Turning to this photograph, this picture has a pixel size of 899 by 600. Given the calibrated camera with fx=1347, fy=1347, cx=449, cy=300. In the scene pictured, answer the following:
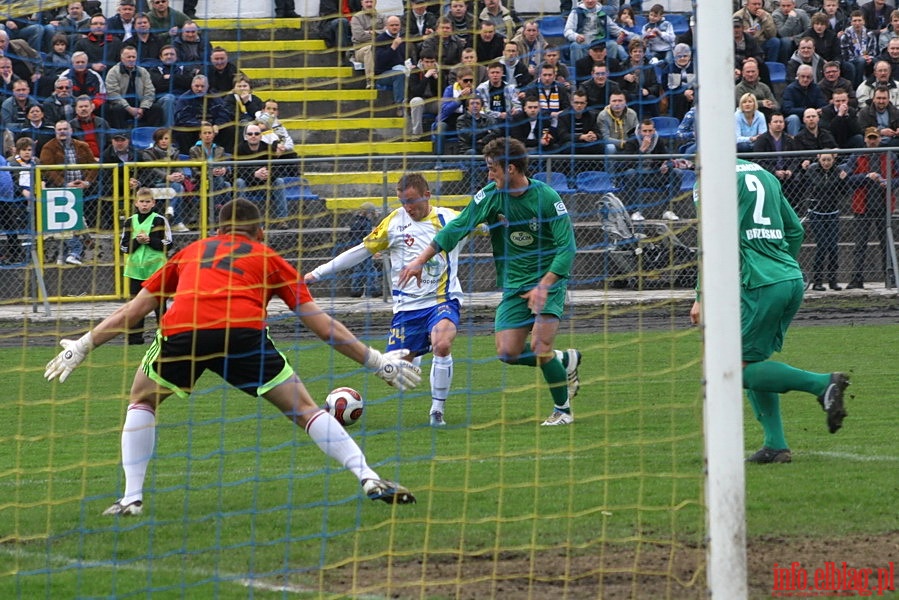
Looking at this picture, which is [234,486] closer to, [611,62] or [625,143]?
[611,62]

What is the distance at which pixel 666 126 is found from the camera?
12.6 meters

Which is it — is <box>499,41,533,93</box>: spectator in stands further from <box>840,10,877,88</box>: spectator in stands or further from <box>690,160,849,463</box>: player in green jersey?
<box>840,10,877,88</box>: spectator in stands

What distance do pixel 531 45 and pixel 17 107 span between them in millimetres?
3760

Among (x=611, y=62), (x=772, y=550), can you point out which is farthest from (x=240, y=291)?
(x=611, y=62)

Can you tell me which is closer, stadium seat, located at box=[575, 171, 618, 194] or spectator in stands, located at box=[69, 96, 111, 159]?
spectator in stands, located at box=[69, 96, 111, 159]

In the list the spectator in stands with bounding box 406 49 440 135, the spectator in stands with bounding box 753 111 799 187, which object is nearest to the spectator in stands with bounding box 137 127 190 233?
the spectator in stands with bounding box 406 49 440 135

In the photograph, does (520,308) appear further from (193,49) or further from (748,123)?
(748,123)

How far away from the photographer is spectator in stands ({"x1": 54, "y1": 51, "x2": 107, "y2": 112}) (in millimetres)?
9266

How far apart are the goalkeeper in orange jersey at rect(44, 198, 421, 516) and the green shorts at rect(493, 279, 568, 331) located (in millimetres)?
2736

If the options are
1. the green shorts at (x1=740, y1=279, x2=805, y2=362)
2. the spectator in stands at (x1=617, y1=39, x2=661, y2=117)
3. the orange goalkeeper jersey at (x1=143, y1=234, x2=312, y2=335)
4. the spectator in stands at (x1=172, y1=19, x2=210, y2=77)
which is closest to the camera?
the orange goalkeeper jersey at (x1=143, y1=234, x2=312, y2=335)

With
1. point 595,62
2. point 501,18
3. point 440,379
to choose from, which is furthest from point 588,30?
Result: point 440,379

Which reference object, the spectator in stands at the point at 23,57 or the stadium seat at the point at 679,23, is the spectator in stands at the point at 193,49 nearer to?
the spectator in stands at the point at 23,57

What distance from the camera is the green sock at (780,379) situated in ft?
26.2

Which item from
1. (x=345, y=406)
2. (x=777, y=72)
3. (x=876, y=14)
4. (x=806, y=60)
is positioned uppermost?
(x=876, y=14)
